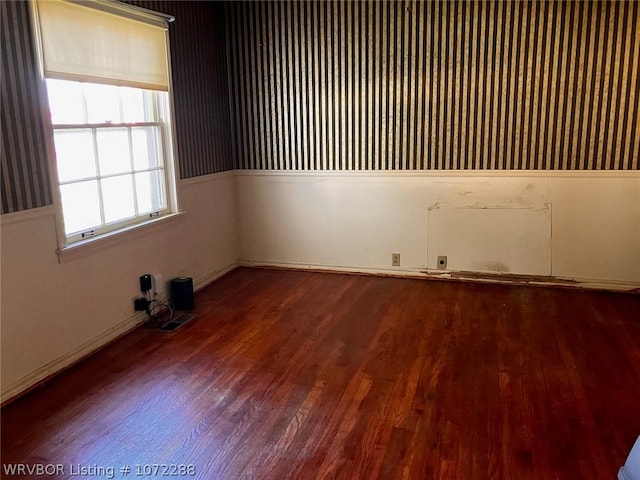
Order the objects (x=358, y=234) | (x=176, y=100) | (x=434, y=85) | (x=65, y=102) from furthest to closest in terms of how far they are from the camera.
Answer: (x=358, y=234), (x=434, y=85), (x=176, y=100), (x=65, y=102)

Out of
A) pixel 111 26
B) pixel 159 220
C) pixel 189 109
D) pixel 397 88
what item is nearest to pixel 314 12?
pixel 397 88

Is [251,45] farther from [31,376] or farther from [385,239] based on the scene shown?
[31,376]

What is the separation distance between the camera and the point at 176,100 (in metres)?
4.21

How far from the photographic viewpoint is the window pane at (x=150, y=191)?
12.9 feet

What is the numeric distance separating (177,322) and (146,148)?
1.33 meters

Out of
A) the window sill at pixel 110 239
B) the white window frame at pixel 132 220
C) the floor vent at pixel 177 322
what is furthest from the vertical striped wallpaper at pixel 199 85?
the floor vent at pixel 177 322

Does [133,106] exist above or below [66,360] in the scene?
above

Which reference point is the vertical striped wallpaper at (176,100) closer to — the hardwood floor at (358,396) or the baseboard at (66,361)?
the baseboard at (66,361)

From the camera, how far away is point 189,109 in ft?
14.5

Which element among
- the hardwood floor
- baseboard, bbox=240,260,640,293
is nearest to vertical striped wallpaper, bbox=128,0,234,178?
baseboard, bbox=240,260,640,293

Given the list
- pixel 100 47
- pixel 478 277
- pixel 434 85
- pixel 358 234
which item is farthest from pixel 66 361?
pixel 434 85

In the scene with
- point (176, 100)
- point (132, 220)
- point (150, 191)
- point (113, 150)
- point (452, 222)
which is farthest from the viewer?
point (452, 222)

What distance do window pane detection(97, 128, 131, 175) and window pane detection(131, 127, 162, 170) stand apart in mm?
94

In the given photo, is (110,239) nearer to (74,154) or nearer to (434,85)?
(74,154)
